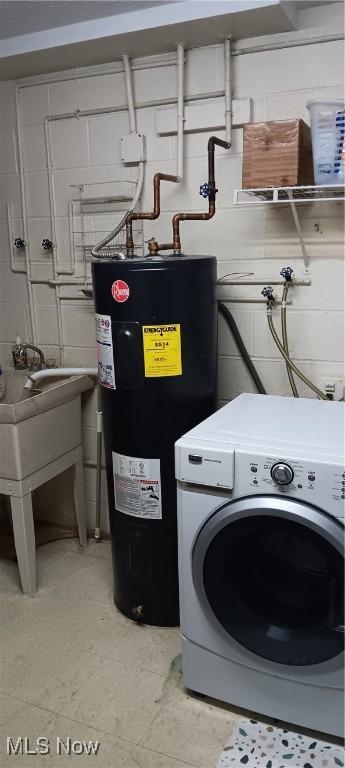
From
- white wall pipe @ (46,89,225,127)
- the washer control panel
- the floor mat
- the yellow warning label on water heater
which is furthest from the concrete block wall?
the floor mat

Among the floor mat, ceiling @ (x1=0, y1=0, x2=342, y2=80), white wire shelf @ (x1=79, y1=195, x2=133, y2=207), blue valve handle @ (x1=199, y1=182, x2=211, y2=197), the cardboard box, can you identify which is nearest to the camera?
the floor mat

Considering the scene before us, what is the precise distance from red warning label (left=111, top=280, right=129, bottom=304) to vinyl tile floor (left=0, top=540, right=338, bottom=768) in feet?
3.91

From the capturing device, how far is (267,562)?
1570 millimetres

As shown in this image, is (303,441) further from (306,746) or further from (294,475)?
(306,746)

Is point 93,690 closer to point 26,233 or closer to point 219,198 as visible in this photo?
point 219,198

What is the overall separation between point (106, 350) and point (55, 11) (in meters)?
1.18

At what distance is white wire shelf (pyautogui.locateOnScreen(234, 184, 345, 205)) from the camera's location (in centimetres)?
176

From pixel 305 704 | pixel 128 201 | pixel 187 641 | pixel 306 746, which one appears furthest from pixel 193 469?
pixel 128 201

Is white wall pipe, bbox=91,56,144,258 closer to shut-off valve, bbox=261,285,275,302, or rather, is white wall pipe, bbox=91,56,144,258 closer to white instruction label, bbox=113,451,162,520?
shut-off valve, bbox=261,285,275,302

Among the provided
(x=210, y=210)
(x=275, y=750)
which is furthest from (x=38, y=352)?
(x=275, y=750)

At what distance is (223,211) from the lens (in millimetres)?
2145

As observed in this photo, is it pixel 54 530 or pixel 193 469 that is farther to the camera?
pixel 54 530

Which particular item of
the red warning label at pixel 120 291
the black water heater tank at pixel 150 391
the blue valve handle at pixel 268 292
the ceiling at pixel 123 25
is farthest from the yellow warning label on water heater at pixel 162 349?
the ceiling at pixel 123 25

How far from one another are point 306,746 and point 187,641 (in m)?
0.42
